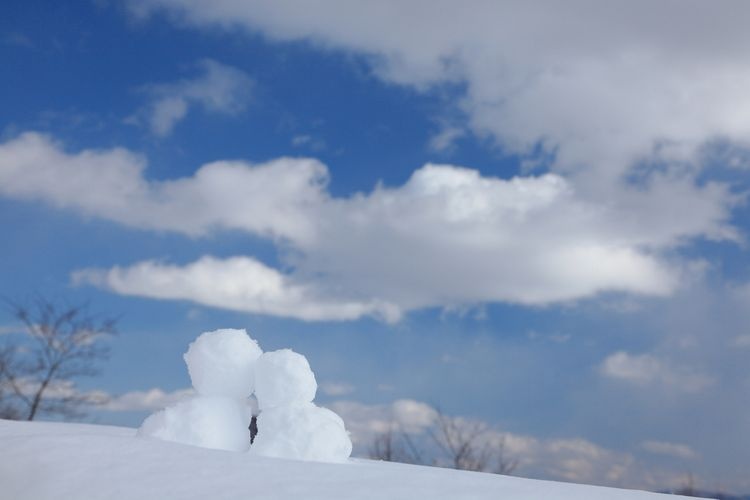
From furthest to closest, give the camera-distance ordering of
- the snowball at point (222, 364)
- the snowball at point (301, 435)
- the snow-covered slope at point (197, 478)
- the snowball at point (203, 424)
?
the snowball at point (222, 364) → the snowball at point (203, 424) → the snowball at point (301, 435) → the snow-covered slope at point (197, 478)

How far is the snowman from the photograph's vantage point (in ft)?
14.8

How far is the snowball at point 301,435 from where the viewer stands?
172 inches

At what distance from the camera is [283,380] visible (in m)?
4.57

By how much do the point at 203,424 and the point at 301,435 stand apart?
569 millimetres

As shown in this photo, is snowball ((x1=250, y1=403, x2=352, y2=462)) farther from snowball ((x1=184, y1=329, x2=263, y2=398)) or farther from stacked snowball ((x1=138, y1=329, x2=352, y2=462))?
snowball ((x1=184, y1=329, x2=263, y2=398))

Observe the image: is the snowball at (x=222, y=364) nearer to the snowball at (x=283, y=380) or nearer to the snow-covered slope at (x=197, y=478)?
the snowball at (x=283, y=380)

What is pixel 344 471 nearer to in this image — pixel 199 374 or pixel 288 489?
pixel 288 489

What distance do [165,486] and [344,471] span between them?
79cm

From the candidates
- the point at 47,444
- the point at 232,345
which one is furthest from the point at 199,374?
the point at 47,444

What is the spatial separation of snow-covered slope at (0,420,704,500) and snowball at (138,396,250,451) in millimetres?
611

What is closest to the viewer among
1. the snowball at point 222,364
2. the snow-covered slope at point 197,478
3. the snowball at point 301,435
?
the snow-covered slope at point 197,478

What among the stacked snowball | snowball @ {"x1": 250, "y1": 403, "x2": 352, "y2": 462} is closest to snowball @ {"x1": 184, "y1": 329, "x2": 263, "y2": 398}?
the stacked snowball

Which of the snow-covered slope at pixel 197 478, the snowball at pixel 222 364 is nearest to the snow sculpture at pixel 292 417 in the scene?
the snowball at pixel 222 364

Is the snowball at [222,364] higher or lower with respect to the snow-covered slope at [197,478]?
higher
